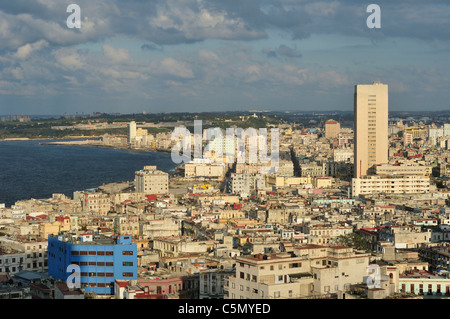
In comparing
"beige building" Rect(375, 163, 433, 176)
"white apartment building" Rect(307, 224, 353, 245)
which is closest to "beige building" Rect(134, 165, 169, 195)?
"beige building" Rect(375, 163, 433, 176)

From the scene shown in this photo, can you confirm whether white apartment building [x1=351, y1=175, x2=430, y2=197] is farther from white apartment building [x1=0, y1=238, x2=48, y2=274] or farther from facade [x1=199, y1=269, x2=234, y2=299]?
facade [x1=199, y1=269, x2=234, y2=299]

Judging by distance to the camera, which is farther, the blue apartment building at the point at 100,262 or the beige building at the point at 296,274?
the blue apartment building at the point at 100,262

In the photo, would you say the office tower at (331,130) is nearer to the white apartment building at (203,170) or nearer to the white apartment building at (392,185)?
the white apartment building at (203,170)

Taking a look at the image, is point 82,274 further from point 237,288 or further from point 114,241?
point 237,288

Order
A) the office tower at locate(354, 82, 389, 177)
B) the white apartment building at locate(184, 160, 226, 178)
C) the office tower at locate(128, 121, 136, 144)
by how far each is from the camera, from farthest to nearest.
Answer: the office tower at locate(128, 121, 136, 144) → the white apartment building at locate(184, 160, 226, 178) → the office tower at locate(354, 82, 389, 177)

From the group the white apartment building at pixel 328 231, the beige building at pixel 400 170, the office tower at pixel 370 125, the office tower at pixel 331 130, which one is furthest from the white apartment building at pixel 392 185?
the office tower at pixel 331 130

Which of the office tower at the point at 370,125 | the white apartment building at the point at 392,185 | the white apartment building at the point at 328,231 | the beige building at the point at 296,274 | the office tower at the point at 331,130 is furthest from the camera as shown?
the office tower at the point at 331,130
